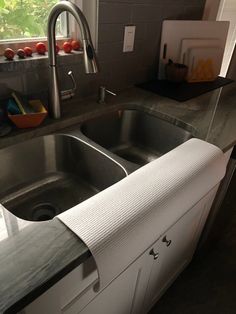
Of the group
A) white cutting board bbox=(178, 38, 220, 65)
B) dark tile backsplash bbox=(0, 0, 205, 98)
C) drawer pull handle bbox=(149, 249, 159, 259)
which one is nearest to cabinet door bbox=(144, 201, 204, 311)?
drawer pull handle bbox=(149, 249, 159, 259)


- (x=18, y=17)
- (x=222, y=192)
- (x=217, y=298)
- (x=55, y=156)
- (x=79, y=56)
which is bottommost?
(x=217, y=298)

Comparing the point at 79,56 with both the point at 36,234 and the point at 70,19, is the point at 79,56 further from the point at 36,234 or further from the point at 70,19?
the point at 36,234

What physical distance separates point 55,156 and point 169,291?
38.3 inches

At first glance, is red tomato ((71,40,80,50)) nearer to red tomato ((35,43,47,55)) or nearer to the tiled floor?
red tomato ((35,43,47,55))

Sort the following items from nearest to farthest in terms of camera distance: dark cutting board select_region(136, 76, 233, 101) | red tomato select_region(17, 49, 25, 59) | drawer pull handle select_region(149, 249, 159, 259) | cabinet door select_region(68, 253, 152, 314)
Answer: cabinet door select_region(68, 253, 152, 314), drawer pull handle select_region(149, 249, 159, 259), red tomato select_region(17, 49, 25, 59), dark cutting board select_region(136, 76, 233, 101)

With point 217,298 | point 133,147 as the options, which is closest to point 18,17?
point 133,147

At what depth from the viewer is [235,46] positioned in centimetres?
185

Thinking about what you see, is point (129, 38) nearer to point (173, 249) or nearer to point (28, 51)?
point (28, 51)

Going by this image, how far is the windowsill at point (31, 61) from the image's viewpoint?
908 millimetres

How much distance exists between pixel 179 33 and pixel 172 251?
1164 millimetres

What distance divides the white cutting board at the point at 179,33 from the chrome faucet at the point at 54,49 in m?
0.72

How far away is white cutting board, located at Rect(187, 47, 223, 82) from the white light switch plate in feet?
1.24

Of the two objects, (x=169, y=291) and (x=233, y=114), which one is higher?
(x=233, y=114)

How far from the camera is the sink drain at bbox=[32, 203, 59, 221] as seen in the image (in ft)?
2.92
